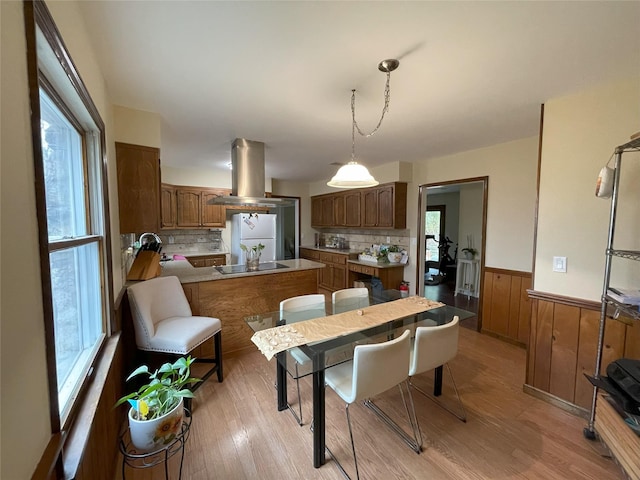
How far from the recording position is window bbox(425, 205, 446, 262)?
7.11 m

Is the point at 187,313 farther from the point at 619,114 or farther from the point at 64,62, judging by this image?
the point at 619,114

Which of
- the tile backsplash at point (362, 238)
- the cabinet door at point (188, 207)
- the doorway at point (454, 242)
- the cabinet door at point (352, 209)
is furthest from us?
the cabinet door at point (352, 209)

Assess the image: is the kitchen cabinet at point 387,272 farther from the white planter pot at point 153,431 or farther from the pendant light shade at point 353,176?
the white planter pot at point 153,431

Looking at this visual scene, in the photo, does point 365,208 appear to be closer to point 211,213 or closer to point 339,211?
point 339,211

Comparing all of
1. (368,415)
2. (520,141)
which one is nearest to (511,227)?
(520,141)

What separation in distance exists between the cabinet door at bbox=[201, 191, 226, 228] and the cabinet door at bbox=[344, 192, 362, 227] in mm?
2374

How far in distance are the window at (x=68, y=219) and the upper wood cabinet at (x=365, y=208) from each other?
3.63 meters

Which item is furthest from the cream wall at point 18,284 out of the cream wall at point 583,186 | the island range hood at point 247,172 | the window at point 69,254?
the cream wall at point 583,186

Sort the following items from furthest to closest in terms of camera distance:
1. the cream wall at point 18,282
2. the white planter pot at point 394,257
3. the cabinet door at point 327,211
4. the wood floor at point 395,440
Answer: the cabinet door at point 327,211 < the white planter pot at point 394,257 < the wood floor at point 395,440 < the cream wall at point 18,282

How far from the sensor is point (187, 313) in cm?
243

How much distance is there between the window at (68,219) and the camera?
783mm

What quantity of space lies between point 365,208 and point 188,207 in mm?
3235

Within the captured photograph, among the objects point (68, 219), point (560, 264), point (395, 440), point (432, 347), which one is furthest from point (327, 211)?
point (68, 219)

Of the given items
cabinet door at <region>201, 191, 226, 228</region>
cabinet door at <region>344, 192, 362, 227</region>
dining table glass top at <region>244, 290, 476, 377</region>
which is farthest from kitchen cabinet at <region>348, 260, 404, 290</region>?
cabinet door at <region>201, 191, 226, 228</region>
